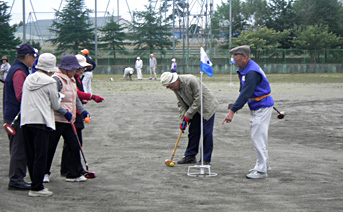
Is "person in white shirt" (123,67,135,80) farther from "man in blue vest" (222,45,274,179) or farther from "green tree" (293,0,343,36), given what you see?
"green tree" (293,0,343,36)

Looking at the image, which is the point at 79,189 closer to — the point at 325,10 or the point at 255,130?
the point at 255,130

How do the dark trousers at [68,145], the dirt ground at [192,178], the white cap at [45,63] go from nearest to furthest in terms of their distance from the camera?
the dirt ground at [192,178]
the white cap at [45,63]
the dark trousers at [68,145]

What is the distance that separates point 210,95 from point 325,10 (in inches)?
2638

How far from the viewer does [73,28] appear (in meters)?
57.0

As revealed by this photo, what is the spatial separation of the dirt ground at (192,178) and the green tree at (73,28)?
42.8 metres

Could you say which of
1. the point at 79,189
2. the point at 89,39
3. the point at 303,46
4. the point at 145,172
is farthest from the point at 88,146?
the point at 303,46

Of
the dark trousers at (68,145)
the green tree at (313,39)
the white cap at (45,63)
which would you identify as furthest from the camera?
the green tree at (313,39)

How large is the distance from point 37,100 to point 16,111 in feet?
2.13

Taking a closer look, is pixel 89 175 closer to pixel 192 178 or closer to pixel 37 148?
pixel 37 148

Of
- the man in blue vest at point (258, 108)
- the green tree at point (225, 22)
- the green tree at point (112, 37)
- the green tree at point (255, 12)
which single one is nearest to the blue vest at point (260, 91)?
the man in blue vest at point (258, 108)

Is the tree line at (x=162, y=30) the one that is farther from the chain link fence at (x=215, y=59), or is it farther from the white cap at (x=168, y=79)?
the white cap at (x=168, y=79)

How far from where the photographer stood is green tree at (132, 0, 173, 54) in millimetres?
59375

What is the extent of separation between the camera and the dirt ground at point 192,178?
598 cm

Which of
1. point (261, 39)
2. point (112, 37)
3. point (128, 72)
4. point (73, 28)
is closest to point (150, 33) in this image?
point (112, 37)
